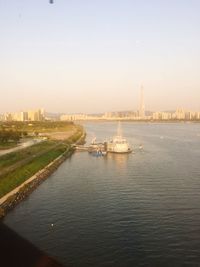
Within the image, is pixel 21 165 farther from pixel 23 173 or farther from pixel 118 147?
pixel 118 147

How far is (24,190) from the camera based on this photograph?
20938 millimetres

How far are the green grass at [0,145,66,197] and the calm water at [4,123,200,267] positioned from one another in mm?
1119

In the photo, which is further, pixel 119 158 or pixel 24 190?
pixel 119 158

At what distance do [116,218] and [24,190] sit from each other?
6520mm

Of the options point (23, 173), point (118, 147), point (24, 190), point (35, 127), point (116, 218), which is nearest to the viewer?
point (116, 218)

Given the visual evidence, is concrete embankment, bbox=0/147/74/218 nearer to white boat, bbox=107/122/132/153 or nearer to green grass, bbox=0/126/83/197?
green grass, bbox=0/126/83/197

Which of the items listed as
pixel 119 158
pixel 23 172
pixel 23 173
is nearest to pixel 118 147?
pixel 119 158

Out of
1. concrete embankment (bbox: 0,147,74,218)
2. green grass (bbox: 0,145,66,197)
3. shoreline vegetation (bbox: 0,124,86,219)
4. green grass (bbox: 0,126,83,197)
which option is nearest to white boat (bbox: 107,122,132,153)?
green grass (bbox: 0,126,83,197)

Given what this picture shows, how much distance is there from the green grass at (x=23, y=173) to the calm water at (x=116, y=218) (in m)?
1.12

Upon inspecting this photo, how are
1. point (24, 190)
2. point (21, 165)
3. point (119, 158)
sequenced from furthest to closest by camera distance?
point (119, 158) → point (21, 165) → point (24, 190)

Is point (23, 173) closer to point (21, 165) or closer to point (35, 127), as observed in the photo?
point (21, 165)

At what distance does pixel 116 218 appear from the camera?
1616cm

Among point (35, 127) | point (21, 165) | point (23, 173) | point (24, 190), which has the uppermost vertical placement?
point (35, 127)

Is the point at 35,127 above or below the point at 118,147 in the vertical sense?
above
